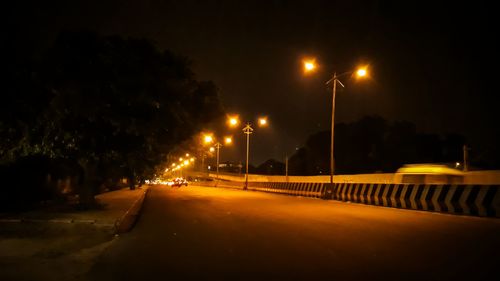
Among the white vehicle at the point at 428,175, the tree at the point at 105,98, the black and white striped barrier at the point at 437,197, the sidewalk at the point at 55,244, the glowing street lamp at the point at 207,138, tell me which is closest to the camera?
the sidewalk at the point at 55,244

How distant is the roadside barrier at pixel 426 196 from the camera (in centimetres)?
1548

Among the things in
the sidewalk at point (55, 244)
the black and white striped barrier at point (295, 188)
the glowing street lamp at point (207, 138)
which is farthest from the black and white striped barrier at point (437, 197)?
the sidewalk at point (55, 244)

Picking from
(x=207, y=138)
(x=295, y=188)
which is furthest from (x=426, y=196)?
(x=295, y=188)

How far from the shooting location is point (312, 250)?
9.73 meters

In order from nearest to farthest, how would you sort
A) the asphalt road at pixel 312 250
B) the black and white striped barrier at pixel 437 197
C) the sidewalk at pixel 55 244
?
the asphalt road at pixel 312 250
the sidewalk at pixel 55 244
the black and white striped barrier at pixel 437 197

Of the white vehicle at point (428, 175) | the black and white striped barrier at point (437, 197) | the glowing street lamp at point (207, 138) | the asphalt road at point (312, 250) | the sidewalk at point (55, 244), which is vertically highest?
the glowing street lamp at point (207, 138)

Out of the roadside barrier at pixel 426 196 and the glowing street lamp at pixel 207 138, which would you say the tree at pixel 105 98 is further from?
the roadside barrier at pixel 426 196

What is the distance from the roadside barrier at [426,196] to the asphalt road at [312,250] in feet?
4.29

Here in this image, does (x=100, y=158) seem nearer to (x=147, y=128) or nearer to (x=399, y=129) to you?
(x=147, y=128)

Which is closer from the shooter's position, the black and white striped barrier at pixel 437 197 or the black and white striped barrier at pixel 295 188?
the black and white striped barrier at pixel 437 197

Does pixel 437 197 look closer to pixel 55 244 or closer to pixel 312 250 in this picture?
pixel 312 250

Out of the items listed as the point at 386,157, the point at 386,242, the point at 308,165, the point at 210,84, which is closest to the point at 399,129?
the point at 386,157

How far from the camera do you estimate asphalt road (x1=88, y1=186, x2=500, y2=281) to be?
7.72 meters

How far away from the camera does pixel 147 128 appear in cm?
1828
